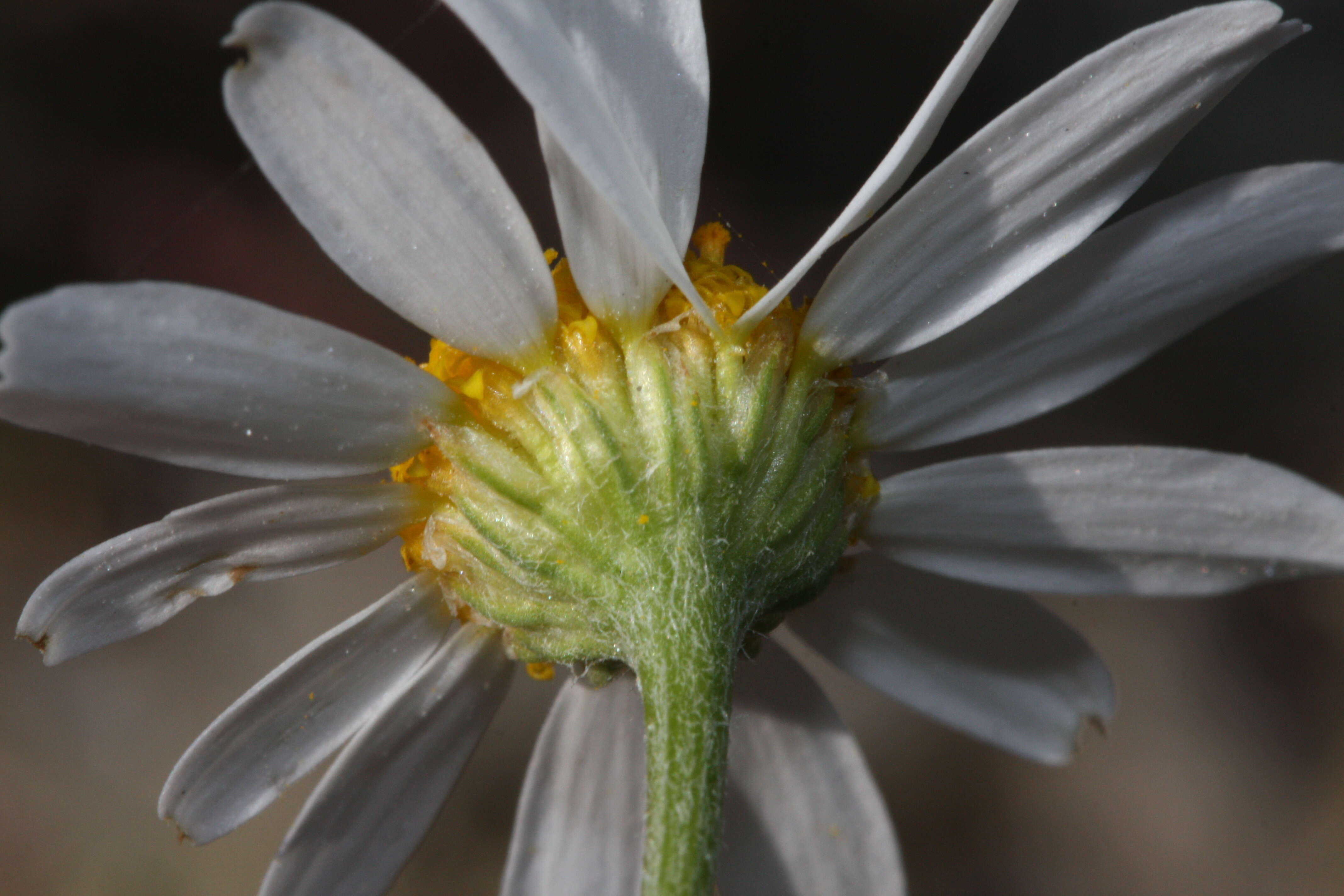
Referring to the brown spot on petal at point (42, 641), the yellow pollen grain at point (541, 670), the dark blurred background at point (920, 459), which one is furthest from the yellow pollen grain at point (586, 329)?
the dark blurred background at point (920, 459)

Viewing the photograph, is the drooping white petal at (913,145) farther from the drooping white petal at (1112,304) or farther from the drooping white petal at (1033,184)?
the drooping white petal at (1112,304)

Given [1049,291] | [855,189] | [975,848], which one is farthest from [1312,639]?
[1049,291]

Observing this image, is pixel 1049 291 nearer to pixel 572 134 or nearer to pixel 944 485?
pixel 944 485

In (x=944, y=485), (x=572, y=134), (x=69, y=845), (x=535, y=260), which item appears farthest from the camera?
(x=69, y=845)

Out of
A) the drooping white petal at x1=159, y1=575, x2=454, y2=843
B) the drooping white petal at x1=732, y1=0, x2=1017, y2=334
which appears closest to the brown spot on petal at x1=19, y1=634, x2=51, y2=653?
the drooping white petal at x1=159, y1=575, x2=454, y2=843

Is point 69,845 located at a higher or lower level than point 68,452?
lower

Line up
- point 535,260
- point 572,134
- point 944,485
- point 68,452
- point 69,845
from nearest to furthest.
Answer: point 572,134
point 535,260
point 944,485
point 69,845
point 68,452

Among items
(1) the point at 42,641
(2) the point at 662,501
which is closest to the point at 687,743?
(2) the point at 662,501

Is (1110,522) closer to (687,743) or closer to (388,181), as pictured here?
(687,743)
